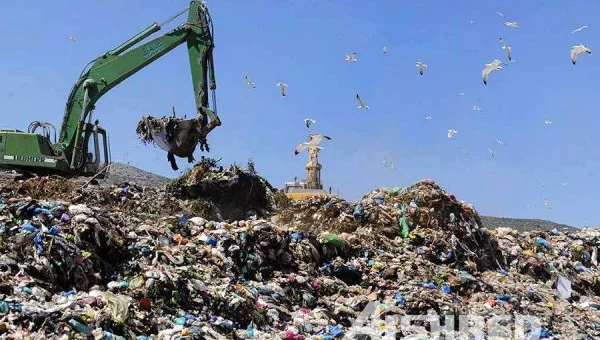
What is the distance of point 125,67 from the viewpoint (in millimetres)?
11570

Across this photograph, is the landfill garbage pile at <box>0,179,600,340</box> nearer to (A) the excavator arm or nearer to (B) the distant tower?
(A) the excavator arm

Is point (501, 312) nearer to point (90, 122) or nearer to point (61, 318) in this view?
point (61, 318)

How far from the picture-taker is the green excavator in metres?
10.6

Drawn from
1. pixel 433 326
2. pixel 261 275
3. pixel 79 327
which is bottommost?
pixel 433 326

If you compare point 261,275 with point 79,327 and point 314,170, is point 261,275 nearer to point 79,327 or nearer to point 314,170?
point 79,327

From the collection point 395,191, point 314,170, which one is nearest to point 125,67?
point 395,191

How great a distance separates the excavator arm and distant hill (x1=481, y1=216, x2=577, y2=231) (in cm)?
929

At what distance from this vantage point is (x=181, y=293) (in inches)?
229

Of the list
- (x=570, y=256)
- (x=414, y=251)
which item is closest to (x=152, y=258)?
(x=414, y=251)

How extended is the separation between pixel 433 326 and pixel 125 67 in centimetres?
755

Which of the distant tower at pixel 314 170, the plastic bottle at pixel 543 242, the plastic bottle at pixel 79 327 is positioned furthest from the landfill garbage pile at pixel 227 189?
the distant tower at pixel 314 170

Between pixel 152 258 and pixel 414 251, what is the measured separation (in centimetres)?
347

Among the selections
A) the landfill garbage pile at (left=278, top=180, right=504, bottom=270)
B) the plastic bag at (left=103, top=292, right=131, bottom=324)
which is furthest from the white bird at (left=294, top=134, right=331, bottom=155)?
the plastic bag at (left=103, top=292, right=131, bottom=324)

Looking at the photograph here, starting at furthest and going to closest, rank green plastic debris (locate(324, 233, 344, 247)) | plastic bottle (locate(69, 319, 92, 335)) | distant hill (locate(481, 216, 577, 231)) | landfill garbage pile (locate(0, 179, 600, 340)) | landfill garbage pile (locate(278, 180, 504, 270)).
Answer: distant hill (locate(481, 216, 577, 231)), landfill garbage pile (locate(278, 180, 504, 270)), green plastic debris (locate(324, 233, 344, 247)), landfill garbage pile (locate(0, 179, 600, 340)), plastic bottle (locate(69, 319, 92, 335))
